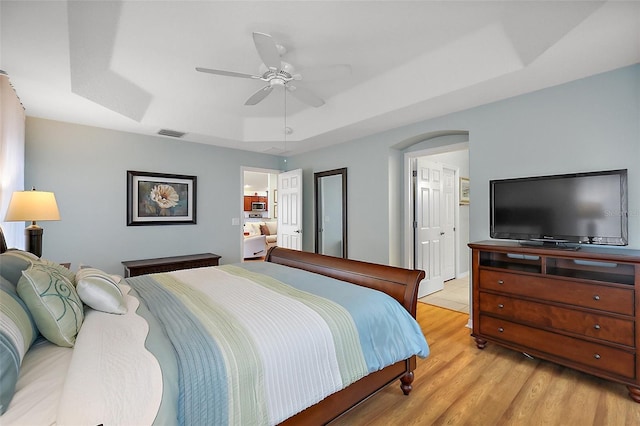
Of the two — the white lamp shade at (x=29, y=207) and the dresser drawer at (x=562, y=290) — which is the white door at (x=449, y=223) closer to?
the dresser drawer at (x=562, y=290)

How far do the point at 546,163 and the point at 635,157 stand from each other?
566 millimetres

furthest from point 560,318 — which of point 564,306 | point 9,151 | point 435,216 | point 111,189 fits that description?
point 111,189

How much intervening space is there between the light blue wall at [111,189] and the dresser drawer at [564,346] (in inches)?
157

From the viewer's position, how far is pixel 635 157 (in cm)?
227

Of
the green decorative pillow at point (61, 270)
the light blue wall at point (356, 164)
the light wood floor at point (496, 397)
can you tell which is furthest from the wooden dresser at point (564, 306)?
the green decorative pillow at point (61, 270)

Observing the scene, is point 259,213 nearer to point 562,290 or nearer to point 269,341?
point 562,290

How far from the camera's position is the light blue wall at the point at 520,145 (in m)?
2.32

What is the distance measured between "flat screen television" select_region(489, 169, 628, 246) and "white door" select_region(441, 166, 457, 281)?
1968 millimetres

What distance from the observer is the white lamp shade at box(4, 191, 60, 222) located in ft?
Answer: 7.77

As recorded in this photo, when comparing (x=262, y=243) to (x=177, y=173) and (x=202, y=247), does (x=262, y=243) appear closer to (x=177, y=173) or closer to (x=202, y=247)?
(x=202, y=247)

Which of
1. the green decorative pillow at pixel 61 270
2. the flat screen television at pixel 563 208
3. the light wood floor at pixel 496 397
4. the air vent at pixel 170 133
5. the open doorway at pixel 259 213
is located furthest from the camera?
the open doorway at pixel 259 213

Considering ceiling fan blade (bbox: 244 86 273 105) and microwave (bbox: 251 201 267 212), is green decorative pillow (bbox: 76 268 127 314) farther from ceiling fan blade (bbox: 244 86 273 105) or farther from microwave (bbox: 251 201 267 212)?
microwave (bbox: 251 201 267 212)

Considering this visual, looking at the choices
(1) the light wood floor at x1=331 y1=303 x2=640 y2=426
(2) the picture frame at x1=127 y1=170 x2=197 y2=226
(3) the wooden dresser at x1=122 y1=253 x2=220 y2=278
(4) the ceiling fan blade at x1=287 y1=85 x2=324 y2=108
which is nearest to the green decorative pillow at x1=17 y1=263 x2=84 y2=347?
(1) the light wood floor at x1=331 y1=303 x2=640 y2=426

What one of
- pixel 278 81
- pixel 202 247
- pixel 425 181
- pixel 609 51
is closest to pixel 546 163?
pixel 609 51
